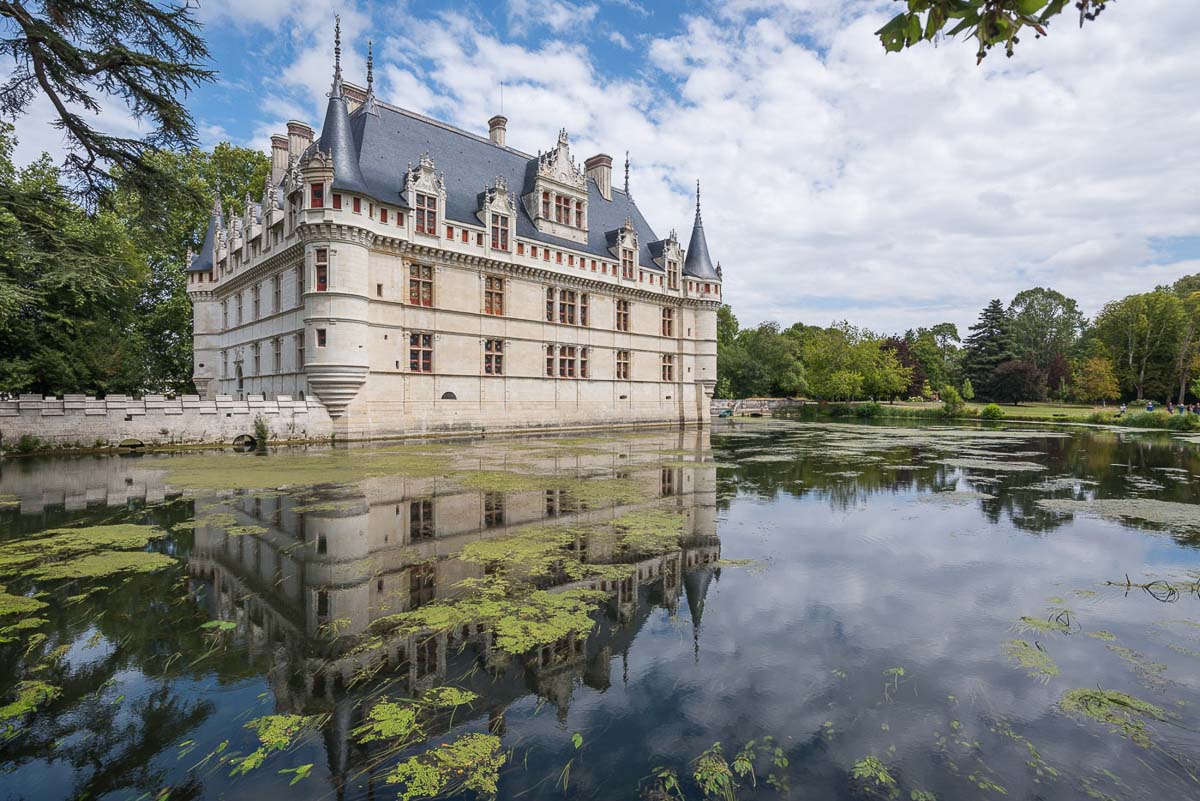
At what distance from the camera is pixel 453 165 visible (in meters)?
29.2

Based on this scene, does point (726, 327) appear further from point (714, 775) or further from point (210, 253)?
point (714, 775)

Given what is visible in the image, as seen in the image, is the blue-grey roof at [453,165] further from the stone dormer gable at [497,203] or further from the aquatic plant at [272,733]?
the aquatic plant at [272,733]

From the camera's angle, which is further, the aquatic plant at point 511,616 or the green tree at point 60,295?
the green tree at point 60,295

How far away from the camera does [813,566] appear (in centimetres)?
716

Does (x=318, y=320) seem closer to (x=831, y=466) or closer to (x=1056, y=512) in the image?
(x=831, y=466)

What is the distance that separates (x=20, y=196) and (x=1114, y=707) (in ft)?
56.9

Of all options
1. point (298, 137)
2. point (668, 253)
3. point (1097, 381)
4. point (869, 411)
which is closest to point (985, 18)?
point (298, 137)

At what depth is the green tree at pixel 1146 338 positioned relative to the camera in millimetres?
53875

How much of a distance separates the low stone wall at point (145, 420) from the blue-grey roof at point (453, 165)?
30.4ft

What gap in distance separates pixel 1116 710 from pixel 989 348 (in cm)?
7322

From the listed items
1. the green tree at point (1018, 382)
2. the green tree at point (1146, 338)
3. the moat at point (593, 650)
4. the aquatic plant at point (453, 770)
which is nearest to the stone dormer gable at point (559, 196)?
the moat at point (593, 650)

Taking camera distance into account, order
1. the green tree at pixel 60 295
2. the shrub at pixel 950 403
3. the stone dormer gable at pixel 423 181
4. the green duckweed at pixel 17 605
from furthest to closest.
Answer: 1. the shrub at pixel 950 403
2. the stone dormer gable at pixel 423 181
3. the green tree at pixel 60 295
4. the green duckweed at pixel 17 605

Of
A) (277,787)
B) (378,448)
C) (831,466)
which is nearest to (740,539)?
(277,787)

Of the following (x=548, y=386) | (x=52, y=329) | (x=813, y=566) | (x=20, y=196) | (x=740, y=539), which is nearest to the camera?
(x=813, y=566)
